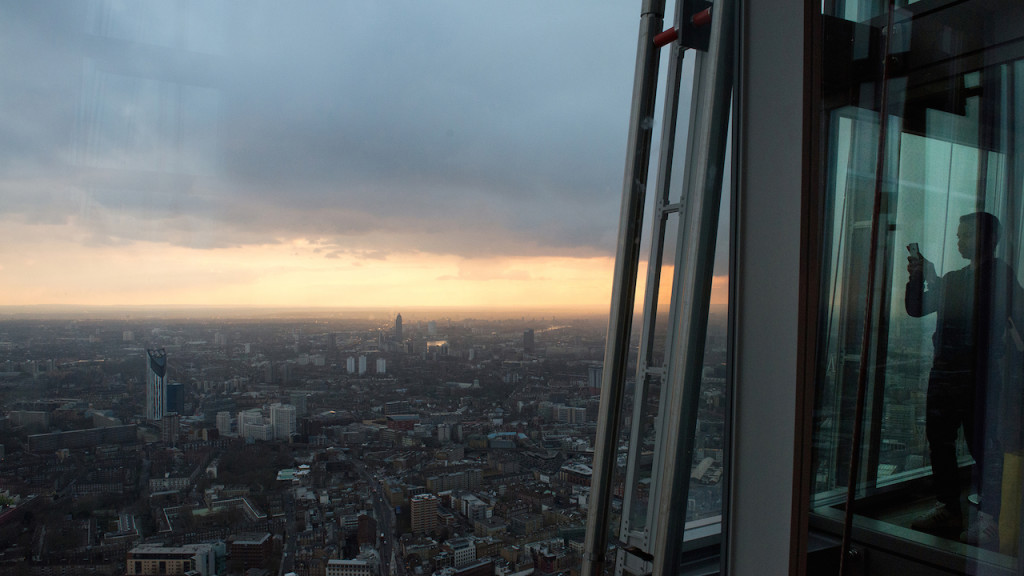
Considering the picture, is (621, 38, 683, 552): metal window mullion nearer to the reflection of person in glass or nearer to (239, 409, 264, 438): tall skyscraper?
A: the reflection of person in glass

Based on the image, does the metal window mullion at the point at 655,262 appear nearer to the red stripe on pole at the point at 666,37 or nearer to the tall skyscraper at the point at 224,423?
the red stripe on pole at the point at 666,37

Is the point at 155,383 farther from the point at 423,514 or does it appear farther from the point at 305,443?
the point at 423,514

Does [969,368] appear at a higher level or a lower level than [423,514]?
higher

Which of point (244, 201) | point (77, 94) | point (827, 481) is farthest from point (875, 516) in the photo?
point (77, 94)

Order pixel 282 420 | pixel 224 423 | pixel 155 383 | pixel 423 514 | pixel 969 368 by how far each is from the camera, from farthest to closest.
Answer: pixel 423 514, pixel 282 420, pixel 224 423, pixel 155 383, pixel 969 368

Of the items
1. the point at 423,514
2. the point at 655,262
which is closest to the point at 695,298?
the point at 655,262

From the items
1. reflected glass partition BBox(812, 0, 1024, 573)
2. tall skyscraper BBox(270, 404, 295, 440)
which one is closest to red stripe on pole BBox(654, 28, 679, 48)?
reflected glass partition BBox(812, 0, 1024, 573)

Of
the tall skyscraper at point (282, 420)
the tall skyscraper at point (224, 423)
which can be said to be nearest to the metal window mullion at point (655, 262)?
the tall skyscraper at point (282, 420)
